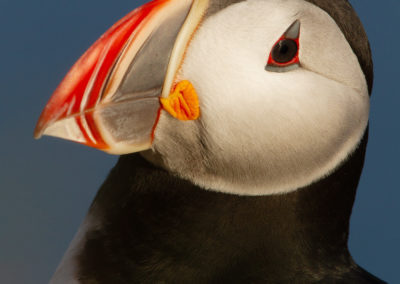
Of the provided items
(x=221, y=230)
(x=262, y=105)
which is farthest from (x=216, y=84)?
(x=221, y=230)

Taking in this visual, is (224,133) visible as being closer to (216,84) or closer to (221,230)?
(216,84)

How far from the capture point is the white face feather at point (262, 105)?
101 cm

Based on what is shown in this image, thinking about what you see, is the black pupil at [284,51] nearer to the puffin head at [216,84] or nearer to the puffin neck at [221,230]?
the puffin head at [216,84]

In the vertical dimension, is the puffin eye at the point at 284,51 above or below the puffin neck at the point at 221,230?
above

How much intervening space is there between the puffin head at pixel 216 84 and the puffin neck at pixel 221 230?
10 cm

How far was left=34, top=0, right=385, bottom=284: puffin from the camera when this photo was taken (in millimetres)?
1011

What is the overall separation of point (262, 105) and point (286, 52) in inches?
4.0

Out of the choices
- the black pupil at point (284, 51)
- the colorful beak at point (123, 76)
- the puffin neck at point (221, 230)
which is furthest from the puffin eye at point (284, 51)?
the puffin neck at point (221, 230)

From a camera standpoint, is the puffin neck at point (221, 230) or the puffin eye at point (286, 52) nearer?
the puffin eye at point (286, 52)

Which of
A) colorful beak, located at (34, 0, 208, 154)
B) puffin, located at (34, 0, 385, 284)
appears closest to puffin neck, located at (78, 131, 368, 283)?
puffin, located at (34, 0, 385, 284)

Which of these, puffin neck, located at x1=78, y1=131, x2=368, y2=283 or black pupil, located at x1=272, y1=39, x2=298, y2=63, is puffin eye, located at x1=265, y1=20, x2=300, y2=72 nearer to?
black pupil, located at x1=272, y1=39, x2=298, y2=63

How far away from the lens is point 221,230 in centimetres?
115

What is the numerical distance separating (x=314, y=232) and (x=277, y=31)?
433mm

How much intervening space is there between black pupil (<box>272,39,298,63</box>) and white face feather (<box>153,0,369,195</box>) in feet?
0.05
